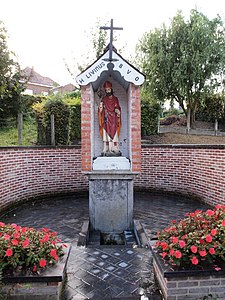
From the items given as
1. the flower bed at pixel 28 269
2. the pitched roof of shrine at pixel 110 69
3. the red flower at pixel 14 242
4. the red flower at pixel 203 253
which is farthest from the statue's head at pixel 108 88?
the red flower at pixel 203 253

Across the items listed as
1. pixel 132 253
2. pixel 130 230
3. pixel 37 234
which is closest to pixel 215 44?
pixel 130 230

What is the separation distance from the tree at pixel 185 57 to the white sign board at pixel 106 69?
9.97 m

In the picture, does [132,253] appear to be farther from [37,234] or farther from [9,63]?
[9,63]

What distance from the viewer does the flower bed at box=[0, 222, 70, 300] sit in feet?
7.61

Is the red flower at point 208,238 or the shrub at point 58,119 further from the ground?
the shrub at point 58,119

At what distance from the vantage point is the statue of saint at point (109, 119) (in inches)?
202

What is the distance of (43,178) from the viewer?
275 inches

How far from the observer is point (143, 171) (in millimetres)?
7742

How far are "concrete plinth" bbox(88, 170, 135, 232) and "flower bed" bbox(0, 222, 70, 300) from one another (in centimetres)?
230

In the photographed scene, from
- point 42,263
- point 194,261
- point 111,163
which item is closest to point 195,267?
Result: point 194,261

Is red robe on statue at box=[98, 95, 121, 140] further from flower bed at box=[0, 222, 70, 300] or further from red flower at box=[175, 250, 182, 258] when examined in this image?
red flower at box=[175, 250, 182, 258]

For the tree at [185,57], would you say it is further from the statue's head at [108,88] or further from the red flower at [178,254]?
the red flower at [178,254]

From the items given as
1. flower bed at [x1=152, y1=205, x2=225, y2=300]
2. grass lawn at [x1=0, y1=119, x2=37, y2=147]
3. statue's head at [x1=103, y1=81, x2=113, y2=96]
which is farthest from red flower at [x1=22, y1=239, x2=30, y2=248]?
grass lawn at [x1=0, y1=119, x2=37, y2=147]

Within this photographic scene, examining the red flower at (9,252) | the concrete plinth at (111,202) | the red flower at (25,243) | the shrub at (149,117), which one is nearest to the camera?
the red flower at (9,252)
